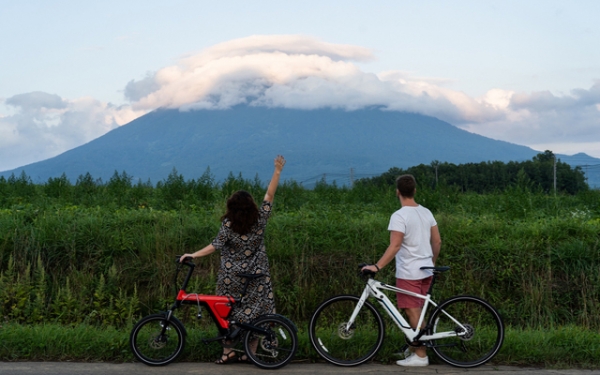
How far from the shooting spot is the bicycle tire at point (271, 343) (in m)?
6.93

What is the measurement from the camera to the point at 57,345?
24.3 feet

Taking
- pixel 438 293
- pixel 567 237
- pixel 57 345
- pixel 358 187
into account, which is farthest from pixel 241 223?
pixel 358 187

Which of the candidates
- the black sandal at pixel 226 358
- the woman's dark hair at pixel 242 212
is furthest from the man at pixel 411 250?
the black sandal at pixel 226 358

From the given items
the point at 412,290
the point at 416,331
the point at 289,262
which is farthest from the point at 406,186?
the point at 289,262

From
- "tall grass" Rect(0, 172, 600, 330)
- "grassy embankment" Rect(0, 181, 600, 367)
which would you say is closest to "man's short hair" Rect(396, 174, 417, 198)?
"grassy embankment" Rect(0, 181, 600, 367)

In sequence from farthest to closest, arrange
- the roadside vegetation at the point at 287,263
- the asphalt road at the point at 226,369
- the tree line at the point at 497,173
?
the tree line at the point at 497,173, the roadside vegetation at the point at 287,263, the asphalt road at the point at 226,369

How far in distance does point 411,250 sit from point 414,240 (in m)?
0.12

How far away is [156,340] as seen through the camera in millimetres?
7102

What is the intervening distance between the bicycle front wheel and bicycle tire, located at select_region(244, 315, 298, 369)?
0.88 feet

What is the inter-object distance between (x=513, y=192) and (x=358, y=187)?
4981mm

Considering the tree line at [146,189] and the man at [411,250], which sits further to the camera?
the tree line at [146,189]

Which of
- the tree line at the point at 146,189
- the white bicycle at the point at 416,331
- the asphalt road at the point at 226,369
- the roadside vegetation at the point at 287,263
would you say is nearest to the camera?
the asphalt road at the point at 226,369

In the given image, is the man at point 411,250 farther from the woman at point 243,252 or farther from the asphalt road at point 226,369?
the woman at point 243,252

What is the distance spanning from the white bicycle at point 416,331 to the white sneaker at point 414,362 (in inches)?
5.7
